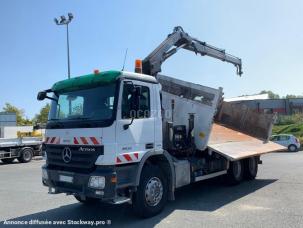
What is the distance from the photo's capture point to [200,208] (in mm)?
8211

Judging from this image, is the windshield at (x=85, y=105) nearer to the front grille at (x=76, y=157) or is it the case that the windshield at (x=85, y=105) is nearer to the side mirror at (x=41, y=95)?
the side mirror at (x=41, y=95)

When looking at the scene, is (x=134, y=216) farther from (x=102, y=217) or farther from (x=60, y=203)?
(x=60, y=203)

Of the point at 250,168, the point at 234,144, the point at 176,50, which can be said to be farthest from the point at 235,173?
the point at 176,50

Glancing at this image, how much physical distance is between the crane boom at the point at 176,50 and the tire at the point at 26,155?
1621 cm

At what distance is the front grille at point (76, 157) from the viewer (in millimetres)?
6926

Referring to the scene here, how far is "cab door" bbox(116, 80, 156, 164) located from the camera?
23.0 feet

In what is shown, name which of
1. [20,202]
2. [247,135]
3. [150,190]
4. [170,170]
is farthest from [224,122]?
[20,202]

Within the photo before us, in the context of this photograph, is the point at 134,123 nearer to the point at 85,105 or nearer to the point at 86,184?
the point at 85,105

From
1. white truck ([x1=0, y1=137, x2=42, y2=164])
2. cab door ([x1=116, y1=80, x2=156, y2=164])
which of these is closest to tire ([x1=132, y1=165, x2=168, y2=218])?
cab door ([x1=116, y1=80, x2=156, y2=164])

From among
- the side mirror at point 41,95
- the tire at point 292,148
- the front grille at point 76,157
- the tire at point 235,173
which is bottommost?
the tire at point 292,148

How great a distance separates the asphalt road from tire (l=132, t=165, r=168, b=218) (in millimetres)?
179

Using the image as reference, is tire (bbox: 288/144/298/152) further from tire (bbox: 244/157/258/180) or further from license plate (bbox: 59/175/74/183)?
license plate (bbox: 59/175/74/183)

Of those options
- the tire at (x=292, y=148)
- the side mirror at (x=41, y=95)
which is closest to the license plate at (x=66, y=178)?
the side mirror at (x=41, y=95)

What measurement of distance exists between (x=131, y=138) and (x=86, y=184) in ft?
3.90
